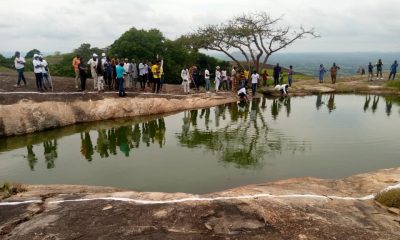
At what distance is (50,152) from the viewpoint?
13492 mm

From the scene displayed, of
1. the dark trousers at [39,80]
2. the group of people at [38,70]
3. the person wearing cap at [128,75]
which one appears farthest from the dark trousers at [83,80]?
the person wearing cap at [128,75]

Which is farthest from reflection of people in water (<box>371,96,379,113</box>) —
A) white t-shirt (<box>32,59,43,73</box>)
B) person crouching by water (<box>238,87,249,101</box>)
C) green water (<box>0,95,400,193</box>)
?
white t-shirt (<box>32,59,43,73</box>)

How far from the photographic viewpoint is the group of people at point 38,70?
55.9ft

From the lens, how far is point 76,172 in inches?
449

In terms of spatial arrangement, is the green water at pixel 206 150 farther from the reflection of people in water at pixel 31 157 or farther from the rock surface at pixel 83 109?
the rock surface at pixel 83 109

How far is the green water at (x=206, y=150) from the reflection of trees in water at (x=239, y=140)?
0.04m

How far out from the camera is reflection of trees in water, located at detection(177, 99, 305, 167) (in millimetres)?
12694

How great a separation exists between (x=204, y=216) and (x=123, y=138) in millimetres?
9080

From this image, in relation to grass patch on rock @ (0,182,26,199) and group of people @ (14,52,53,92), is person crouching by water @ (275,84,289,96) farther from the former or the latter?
grass patch on rock @ (0,182,26,199)

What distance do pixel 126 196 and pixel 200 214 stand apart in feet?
6.08

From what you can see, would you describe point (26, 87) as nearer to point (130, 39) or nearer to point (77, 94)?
point (77, 94)

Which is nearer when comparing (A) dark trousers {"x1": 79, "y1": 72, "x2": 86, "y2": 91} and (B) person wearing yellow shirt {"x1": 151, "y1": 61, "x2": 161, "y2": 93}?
(A) dark trousers {"x1": 79, "y1": 72, "x2": 86, "y2": 91}

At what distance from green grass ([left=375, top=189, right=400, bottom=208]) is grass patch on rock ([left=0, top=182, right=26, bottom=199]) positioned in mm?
8031

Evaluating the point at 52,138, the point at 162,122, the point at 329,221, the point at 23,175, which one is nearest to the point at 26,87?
the point at 52,138
